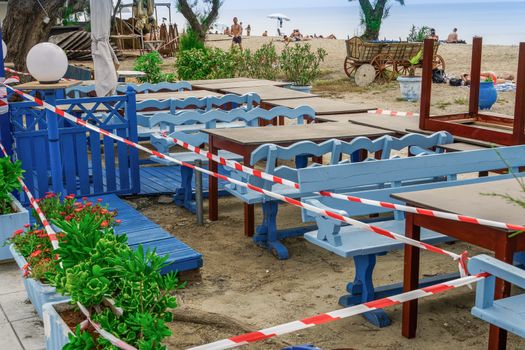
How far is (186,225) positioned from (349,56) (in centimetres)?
1518

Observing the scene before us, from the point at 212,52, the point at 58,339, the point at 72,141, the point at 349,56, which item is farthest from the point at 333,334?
the point at 349,56

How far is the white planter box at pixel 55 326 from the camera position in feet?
11.4

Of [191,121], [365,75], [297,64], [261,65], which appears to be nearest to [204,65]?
[261,65]

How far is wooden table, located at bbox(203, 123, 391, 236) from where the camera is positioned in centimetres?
674

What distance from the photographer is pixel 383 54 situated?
21.0 meters

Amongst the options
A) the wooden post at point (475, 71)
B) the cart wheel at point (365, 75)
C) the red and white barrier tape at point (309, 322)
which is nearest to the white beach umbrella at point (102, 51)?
the wooden post at point (475, 71)

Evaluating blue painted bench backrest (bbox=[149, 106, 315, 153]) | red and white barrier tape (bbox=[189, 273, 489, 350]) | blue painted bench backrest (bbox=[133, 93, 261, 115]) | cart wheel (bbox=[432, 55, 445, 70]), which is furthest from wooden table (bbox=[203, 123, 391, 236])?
cart wheel (bbox=[432, 55, 445, 70])

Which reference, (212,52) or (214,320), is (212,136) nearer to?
(214,320)

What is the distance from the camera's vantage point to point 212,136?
723 centimetres

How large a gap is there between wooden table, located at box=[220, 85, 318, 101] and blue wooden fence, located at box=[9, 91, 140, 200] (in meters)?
2.66

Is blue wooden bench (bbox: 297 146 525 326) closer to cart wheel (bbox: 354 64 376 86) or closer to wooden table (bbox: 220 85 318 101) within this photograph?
wooden table (bbox: 220 85 318 101)

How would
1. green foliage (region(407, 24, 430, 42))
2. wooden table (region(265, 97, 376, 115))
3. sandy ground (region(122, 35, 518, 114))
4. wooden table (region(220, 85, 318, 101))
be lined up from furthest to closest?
green foliage (region(407, 24, 430, 42)), sandy ground (region(122, 35, 518, 114)), wooden table (region(220, 85, 318, 101)), wooden table (region(265, 97, 376, 115))

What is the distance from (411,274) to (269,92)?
6.54 meters

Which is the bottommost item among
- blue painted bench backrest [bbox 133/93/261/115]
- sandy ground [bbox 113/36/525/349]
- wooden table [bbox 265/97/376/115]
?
sandy ground [bbox 113/36/525/349]
